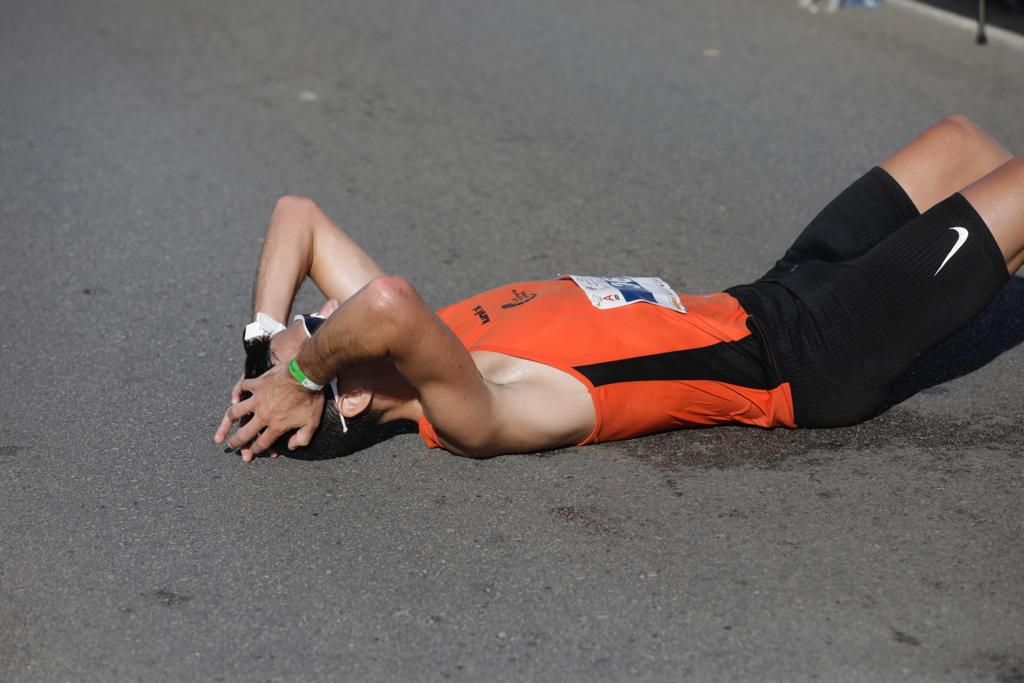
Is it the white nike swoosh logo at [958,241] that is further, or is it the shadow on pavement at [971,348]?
the shadow on pavement at [971,348]

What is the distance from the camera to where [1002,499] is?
3527 millimetres

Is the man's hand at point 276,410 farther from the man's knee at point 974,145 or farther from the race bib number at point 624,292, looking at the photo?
the man's knee at point 974,145

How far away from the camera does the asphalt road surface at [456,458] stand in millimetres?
3082

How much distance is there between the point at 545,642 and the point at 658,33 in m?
6.00

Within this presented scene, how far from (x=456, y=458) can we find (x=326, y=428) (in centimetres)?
41

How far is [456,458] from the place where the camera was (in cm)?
390

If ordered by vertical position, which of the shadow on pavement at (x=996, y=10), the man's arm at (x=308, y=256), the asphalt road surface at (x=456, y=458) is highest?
the shadow on pavement at (x=996, y=10)

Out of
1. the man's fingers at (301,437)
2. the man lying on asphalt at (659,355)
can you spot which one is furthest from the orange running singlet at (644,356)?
the man's fingers at (301,437)

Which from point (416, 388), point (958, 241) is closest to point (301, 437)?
point (416, 388)

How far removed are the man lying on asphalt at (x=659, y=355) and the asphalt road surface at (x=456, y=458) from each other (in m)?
0.14

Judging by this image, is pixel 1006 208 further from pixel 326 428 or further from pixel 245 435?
pixel 245 435

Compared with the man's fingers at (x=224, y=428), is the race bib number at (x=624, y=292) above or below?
above

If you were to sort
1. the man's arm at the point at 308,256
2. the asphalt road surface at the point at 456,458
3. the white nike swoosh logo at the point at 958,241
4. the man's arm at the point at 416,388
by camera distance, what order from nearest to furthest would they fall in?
the asphalt road surface at the point at 456,458 → the man's arm at the point at 416,388 → the white nike swoosh logo at the point at 958,241 → the man's arm at the point at 308,256

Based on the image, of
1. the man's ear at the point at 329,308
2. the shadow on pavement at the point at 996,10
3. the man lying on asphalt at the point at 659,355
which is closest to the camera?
the man lying on asphalt at the point at 659,355
